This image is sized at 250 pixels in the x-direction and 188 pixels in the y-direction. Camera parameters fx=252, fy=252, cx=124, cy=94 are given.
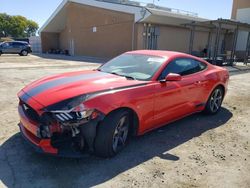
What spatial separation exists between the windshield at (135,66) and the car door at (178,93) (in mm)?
207

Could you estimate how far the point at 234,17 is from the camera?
30.3 m

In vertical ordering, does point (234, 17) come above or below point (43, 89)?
above

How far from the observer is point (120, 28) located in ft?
72.7

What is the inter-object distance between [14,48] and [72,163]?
28006 mm

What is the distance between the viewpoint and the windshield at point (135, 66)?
14.1 ft

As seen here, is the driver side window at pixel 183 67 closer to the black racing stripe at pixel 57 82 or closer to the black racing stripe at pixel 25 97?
the black racing stripe at pixel 57 82

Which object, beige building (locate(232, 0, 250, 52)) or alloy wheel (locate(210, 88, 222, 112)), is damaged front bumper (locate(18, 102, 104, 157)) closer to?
alloy wheel (locate(210, 88, 222, 112))

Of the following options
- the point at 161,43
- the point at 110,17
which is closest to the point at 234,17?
the point at 161,43

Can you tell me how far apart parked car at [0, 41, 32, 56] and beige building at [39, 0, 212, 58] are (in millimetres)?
5457

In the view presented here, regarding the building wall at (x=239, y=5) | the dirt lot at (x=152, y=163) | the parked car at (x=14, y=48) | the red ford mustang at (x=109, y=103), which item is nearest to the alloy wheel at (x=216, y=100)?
the red ford mustang at (x=109, y=103)

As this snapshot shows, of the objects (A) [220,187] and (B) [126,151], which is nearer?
(A) [220,187]

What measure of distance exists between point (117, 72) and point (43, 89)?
1.38 meters

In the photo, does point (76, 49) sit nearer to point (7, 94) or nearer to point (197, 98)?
point (7, 94)

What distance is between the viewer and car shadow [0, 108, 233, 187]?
9.98ft
